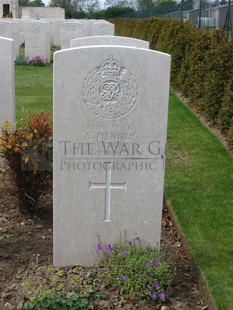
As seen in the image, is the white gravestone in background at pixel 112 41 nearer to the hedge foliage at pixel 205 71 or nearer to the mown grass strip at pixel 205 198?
the mown grass strip at pixel 205 198

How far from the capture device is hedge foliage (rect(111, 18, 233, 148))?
834 cm

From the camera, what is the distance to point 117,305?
354cm

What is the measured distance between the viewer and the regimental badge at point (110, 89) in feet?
11.8

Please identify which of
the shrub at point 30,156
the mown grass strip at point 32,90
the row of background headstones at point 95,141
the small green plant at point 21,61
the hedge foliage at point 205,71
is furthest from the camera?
the small green plant at point 21,61

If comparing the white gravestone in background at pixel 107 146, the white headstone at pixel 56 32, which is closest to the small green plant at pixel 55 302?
the white gravestone in background at pixel 107 146

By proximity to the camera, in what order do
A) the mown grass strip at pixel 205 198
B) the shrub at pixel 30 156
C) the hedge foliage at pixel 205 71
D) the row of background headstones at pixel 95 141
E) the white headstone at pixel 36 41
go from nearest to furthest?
the row of background headstones at pixel 95 141 < the mown grass strip at pixel 205 198 < the shrub at pixel 30 156 < the hedge foliage at pixel 205 71 < the white headstone at pixel 36 41

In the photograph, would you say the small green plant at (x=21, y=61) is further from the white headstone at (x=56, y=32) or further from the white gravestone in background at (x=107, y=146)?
the white gravestone in background at (x=107, y=146)

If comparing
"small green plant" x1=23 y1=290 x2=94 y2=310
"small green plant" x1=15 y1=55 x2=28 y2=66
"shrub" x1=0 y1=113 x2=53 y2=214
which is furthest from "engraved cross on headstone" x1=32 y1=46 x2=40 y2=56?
"small green plant" x1=23 y1=290 x2=94 y2=310

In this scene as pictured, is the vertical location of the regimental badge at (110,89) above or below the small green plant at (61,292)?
above

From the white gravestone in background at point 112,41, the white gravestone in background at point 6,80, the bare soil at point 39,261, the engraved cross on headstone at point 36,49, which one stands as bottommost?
the bare soil at point 39,261

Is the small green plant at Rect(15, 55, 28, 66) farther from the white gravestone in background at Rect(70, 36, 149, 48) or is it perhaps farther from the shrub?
the shrub

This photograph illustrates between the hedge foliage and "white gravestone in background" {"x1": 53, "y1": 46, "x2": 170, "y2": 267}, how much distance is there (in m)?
3.91

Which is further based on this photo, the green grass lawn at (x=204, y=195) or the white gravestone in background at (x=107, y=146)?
the green grass lawn at (x=204, y=195)

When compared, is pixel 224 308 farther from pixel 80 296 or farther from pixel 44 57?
pixel 44 57
